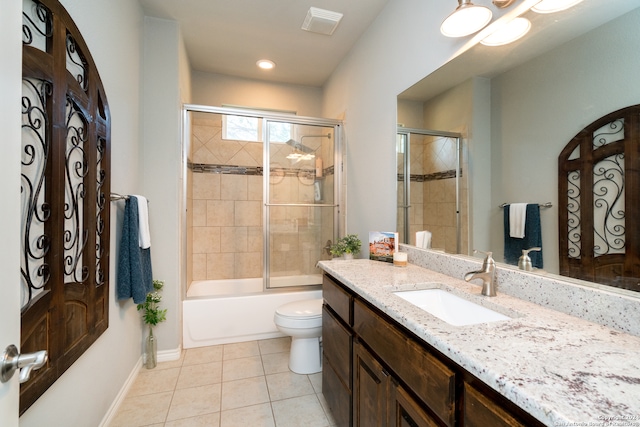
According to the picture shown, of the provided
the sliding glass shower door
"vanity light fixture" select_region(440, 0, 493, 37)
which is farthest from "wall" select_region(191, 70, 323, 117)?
"vanity light fixture" select_region(440, 0, 493, 37)

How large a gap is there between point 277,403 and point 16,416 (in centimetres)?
144

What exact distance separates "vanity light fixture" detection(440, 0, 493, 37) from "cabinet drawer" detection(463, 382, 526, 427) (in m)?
1.45

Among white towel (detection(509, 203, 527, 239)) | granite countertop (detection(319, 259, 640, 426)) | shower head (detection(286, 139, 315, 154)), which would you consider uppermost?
shower head (detection(286, 139, 315, 154))

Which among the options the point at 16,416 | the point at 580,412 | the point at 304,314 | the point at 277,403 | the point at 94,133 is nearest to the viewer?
the point at 580,412

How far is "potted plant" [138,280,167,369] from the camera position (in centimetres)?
215

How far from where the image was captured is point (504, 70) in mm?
1250

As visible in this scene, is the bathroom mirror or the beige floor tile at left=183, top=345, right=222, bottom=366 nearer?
the bathroom mirror

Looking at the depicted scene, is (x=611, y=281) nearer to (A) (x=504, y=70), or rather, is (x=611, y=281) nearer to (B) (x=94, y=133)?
(A) (x=504, y=70)

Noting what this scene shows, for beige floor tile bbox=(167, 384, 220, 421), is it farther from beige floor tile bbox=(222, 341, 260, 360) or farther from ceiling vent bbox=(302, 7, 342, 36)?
ceiling vent bbox=(302, 7, 342, 36)

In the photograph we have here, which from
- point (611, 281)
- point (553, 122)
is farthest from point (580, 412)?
point (553, 122)

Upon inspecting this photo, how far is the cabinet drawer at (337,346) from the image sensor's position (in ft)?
4.41

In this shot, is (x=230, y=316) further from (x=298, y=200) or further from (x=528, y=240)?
(x=528, y=240)

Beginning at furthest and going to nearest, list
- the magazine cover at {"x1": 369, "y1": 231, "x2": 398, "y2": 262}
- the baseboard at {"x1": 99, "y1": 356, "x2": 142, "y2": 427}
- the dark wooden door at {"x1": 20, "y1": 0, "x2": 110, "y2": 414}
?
the magazine cover at {"x1": 369, "y1": 231, "x2": 398, "y2": 262}
the baseboard at {"x1": 99, "y1": 356, "x2": 142, "y2": 427}
the dark wooden door at {"x1": 20, "y1": 0, "x2": 110, "y2": 414}

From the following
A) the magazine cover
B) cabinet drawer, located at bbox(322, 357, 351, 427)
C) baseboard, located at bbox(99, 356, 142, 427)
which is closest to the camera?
cabinet drawer, located at bbox(322, 357, 351, 427)
